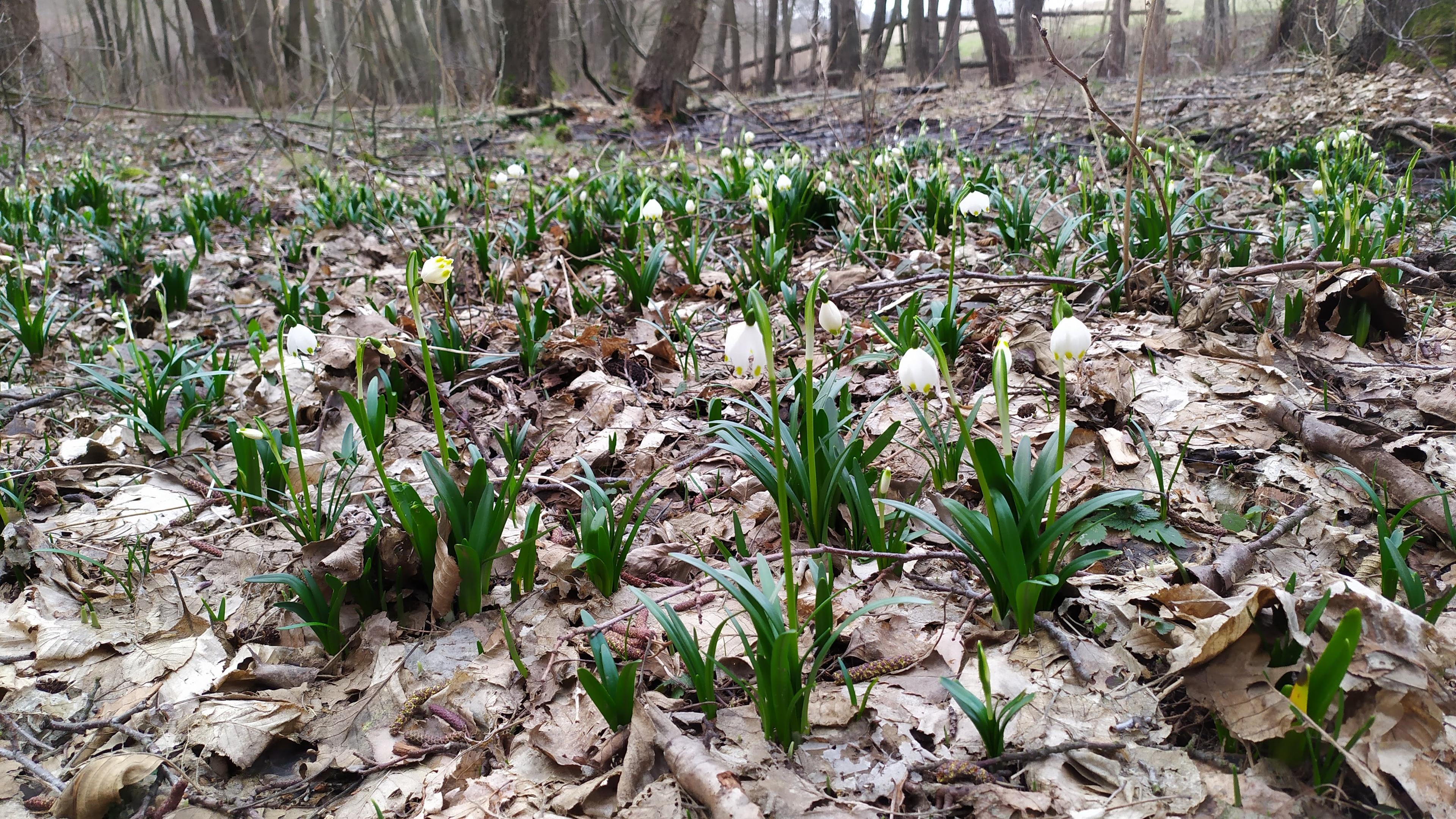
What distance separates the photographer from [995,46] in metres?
14.9

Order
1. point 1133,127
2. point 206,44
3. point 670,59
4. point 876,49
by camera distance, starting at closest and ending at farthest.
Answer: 1. point 1133,127
2. point 876,49
3. point 670,59
4. point 206,44

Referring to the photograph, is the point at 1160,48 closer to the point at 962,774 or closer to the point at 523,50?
the point at 523,50

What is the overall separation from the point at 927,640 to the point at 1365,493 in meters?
1.15

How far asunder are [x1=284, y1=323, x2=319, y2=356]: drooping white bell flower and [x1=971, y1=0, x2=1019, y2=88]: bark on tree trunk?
48.5ft

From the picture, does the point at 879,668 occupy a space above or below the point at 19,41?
below

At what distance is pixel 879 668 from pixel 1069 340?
2.33 ft

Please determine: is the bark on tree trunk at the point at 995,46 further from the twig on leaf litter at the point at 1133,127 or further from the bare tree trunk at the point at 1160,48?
the twig on leaf litter at the point at 1133,127

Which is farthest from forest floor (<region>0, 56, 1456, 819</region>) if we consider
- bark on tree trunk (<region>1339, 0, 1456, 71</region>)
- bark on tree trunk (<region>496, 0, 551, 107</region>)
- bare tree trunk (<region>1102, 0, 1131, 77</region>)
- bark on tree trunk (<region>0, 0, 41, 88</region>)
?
bark on tree trunk (<region>496, 0, 551, 107</region>)

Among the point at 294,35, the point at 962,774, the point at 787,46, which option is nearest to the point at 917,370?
the point at 962,774

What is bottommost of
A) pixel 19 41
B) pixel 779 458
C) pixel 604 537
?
pixel 604 537

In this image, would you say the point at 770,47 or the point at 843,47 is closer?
the point at 843,47

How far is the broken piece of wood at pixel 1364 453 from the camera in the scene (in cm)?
174

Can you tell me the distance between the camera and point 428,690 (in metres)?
1.64

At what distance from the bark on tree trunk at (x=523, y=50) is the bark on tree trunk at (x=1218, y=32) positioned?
1052 centimetres
